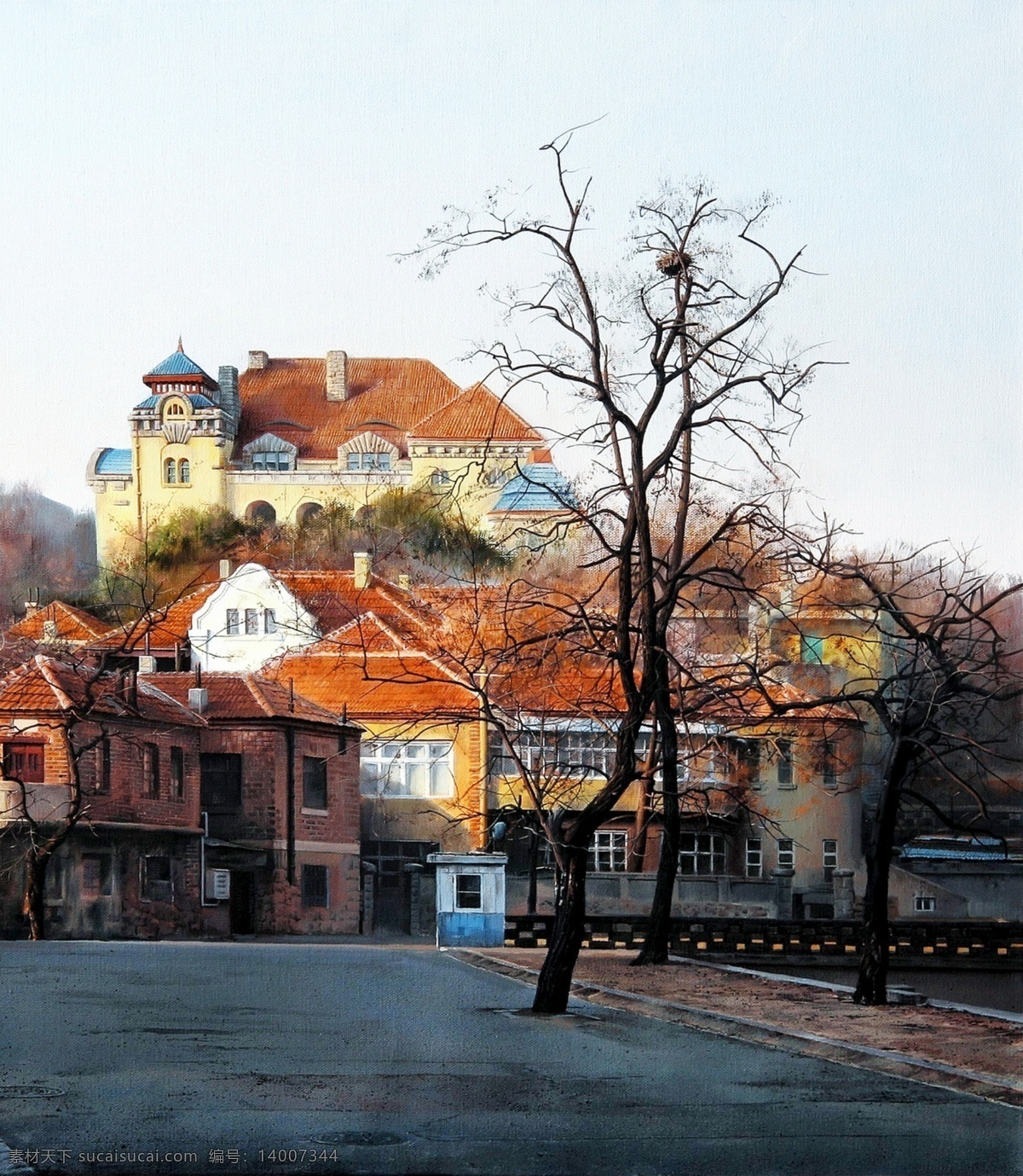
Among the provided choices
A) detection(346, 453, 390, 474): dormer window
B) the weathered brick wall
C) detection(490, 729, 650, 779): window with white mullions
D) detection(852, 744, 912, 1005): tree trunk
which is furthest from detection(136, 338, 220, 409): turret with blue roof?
detection(852, 744, 912, 1005): tree trunk

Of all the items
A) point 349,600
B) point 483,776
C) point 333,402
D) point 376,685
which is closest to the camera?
point 333,402

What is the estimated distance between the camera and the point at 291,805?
11.3m

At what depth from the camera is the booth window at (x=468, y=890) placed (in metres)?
12.2

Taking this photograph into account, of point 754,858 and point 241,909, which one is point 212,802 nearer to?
point 241,909

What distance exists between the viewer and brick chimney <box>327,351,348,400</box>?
10.2 metres

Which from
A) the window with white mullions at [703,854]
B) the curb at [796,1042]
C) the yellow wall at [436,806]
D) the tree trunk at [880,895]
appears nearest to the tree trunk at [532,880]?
the window with white mullions at [703,854]

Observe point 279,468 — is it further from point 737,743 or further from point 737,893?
point 737,893

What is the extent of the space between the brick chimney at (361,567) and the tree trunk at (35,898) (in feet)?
12.3

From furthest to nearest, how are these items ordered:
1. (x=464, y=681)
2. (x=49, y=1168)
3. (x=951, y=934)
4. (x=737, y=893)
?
(x=951, y=934) < (x=737, y=893) < (x=464, y=681) < (x=49, y=1168)

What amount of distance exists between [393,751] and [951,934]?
6.88 m

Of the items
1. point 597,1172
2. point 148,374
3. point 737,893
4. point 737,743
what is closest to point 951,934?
point 737,893

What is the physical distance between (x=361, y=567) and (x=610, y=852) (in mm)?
4965

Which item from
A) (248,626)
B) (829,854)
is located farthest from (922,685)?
(248,626)

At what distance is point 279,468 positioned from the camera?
10328mm
